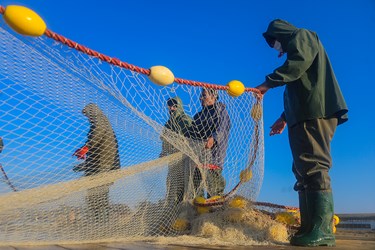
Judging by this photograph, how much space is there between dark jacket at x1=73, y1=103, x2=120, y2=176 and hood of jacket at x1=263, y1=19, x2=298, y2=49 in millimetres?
1899

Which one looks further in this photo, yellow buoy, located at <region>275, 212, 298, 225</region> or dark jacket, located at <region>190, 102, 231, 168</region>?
dark jacket, located at <region>190, 102, 231, 168</region>

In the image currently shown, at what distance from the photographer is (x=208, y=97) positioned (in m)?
4.18

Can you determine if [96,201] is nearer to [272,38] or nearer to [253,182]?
[253,182]

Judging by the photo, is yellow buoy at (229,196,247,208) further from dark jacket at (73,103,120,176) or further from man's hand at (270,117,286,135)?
dark jacket at (73,103,120,176)

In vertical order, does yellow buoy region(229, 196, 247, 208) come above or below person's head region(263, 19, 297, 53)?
below

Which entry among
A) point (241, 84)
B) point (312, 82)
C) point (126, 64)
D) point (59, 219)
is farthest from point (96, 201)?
point (312, 82)

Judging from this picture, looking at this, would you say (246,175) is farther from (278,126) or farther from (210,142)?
(278,126)

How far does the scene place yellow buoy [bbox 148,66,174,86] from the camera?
296cm

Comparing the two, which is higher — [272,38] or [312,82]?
[272,38]

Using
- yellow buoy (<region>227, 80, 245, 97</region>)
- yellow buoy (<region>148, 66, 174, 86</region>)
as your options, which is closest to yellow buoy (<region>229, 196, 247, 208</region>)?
yellow buoy (<region>227, 80, 245, 97</region>)

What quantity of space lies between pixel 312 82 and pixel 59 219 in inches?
105

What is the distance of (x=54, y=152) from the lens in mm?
3109

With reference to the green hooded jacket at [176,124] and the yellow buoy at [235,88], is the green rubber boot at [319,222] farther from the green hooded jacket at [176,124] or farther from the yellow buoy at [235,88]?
the green hooded jacket at [176,124]

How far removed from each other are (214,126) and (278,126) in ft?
2.65
